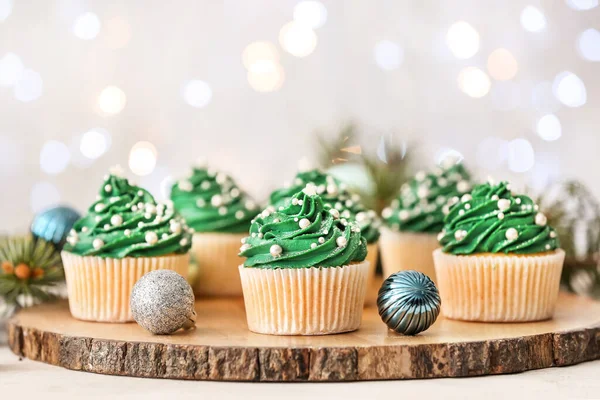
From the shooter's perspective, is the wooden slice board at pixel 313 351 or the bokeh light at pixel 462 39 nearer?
the wooden slice board at pixel 313 351

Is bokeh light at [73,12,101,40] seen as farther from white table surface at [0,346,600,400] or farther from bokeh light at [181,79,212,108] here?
white table surface at [0,346,600,400]


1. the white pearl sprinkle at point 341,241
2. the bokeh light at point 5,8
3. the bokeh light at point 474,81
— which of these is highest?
the bokeh light at point 5,8

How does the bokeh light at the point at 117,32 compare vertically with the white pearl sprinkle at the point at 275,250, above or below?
above

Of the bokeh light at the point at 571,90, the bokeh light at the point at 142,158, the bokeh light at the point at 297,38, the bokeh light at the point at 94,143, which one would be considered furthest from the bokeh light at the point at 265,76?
the bokeh light at the point at 571,90

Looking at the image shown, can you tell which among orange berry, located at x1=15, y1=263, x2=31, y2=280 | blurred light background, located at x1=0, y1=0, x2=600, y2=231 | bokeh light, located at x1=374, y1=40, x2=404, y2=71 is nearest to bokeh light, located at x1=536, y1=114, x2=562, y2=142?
blurred light background, located at x1=0, y1=0, x2=600, y2=231

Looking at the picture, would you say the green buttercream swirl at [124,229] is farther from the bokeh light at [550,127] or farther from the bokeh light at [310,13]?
the bokeh light at [550,127]

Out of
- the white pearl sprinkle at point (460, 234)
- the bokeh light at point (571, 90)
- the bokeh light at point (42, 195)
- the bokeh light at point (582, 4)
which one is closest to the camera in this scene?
the white pearl sprinkle at point (460, 234)
